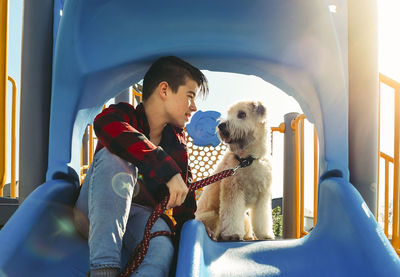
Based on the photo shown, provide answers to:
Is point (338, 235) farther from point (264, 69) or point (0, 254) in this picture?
point (0, 254)

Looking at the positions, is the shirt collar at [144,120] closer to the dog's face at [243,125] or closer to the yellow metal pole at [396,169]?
the dog's face at [243,125]

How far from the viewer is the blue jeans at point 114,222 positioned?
Answer: 0.75m

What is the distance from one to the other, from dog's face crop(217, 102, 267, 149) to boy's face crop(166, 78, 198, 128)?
22.8 inches

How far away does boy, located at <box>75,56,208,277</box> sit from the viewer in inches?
30.7

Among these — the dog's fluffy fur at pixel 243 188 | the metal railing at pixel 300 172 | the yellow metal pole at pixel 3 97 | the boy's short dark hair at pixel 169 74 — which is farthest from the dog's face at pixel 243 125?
the yellow metal pole at pixel 3 97

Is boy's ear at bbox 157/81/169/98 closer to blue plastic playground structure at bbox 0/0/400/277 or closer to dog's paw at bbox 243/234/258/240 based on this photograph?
blue plastic playground structure at bbox 0/0/400/277

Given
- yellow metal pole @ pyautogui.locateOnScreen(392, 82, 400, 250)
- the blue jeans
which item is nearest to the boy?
the blue jeans

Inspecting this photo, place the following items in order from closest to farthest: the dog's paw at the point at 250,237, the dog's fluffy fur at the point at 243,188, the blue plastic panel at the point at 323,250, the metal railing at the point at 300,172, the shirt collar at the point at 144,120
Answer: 1. the blue plastic panel at the point at 323,250
2. the shirt collar at the point at 144,120
3. the dog's fluffy fur at the point at 243,188
4. the dog's paw at the point at 250,237
5. the metal railing at the point at 300,172

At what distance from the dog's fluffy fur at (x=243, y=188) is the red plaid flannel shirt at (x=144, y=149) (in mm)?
301

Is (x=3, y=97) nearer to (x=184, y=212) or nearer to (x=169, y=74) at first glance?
(x=169, y=74)

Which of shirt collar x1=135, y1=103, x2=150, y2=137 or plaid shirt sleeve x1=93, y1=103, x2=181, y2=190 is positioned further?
shirt collar x1=135, y1=103, x2=150, y2=137

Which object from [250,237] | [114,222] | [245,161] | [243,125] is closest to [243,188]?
[245,161]

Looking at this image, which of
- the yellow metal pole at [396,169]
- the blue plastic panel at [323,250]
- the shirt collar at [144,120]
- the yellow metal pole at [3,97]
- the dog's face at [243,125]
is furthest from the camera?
the yellow metal pole at [396,169]

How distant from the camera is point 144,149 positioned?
0.86 metres
